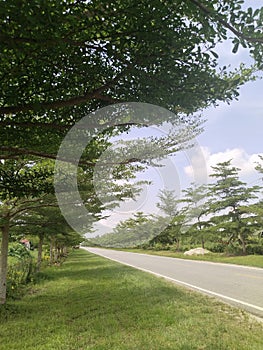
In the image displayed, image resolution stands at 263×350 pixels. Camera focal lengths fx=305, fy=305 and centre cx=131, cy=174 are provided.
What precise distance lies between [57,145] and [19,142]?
1.87 feet

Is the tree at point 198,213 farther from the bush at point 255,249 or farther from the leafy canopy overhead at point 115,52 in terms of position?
the leafy canopy overhead at point 115,52

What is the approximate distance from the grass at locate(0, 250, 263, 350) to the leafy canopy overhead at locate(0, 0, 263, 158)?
3.63m

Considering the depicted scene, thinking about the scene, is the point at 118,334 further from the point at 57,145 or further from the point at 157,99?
the point at 157,99

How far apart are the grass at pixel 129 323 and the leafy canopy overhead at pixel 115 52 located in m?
3.63

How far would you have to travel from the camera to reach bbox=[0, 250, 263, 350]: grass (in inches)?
190

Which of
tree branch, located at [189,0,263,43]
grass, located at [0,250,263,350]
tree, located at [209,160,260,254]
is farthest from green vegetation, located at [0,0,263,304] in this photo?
tree, located at [209,160,260,254]

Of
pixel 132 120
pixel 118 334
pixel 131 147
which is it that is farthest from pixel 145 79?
pixel 118 334

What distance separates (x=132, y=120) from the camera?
12.5ft

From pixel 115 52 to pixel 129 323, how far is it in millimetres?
5250

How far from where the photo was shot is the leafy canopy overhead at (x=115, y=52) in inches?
88.0

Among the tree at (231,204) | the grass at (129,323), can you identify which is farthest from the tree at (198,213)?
the grass at (129,323)

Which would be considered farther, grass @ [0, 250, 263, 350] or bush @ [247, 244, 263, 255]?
bush @ [247, 244, 263, 255]

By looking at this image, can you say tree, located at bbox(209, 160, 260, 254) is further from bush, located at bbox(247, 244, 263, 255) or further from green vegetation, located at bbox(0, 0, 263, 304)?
green vegetation, located at bbox(0, 0, 263, 304)

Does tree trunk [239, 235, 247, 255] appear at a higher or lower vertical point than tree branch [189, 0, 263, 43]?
lower
